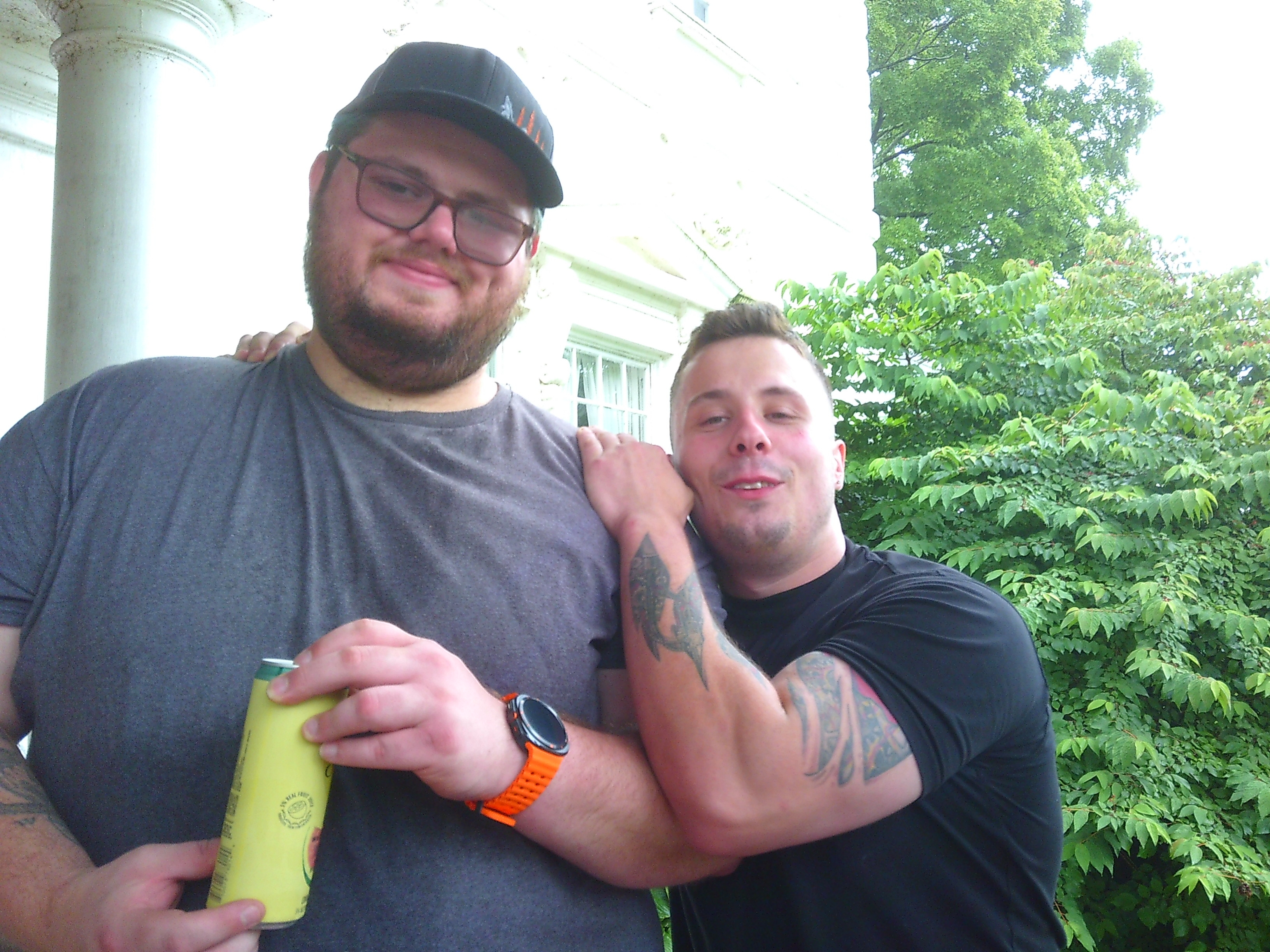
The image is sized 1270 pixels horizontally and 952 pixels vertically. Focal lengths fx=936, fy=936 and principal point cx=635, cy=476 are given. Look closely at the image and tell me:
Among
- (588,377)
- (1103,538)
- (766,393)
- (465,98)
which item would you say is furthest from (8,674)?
(588,377)

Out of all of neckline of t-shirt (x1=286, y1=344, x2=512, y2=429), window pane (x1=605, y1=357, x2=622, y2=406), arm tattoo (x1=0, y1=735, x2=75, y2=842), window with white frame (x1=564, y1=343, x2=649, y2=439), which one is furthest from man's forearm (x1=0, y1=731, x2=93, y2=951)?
window pane (x1=605, y1=357, x2=622, y2=406)

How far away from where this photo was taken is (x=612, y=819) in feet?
4.75

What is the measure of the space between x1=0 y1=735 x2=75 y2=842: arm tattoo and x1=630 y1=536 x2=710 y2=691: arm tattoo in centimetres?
90

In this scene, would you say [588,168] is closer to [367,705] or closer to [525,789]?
[525,789]

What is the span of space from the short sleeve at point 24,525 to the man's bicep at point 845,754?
4.07 ft

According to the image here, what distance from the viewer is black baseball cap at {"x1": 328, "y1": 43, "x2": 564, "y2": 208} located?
1609mm

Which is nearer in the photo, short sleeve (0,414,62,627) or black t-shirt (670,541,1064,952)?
short sleeve (0,414,62,627)

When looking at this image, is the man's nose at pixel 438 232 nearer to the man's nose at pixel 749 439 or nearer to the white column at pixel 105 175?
the man's nose at pixel 749 439

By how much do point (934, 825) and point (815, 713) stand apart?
391 mm

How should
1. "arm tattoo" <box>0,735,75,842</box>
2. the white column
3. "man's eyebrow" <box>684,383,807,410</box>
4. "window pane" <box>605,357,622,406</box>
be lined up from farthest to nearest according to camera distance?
"window pane" <box>605,357,622,406</box>, the white column, "man's eyebrow" <box>684,383,807,410</box>, "arm tattoo" <box>0,735,75,842</box>

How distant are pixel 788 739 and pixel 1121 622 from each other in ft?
12.1

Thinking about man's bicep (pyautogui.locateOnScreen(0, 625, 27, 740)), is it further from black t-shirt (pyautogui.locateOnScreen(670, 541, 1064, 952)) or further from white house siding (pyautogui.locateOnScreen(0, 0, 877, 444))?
white house siding (pyautogui.locateOnScreen(0, 0, 877, 444))

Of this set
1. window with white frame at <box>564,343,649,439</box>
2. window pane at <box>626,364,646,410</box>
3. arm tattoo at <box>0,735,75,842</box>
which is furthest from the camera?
window pane at <box>626,364,646,410</box>

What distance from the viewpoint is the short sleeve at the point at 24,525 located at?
1412 millimetres
